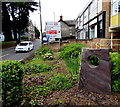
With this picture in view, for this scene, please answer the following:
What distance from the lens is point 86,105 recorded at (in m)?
2.55

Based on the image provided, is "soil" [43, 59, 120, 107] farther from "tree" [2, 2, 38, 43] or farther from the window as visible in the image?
"tree" [2, 2, 38, 43]

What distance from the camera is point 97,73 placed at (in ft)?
10.2

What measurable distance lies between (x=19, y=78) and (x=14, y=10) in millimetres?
25698

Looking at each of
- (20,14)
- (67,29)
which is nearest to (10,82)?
(20,14)

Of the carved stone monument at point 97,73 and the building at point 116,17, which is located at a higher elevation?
the building at point 116,17

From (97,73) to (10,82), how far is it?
2174 mm

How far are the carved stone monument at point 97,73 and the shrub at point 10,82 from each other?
5.55ft

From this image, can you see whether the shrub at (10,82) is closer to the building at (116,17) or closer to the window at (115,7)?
the building at (116,17)

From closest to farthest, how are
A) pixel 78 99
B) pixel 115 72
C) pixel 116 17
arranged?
pixel 78 99, pixel 115 72, pixel 116 17

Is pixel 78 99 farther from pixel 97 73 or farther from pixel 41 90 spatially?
pixel 41 90

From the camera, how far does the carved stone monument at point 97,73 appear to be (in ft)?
9.89

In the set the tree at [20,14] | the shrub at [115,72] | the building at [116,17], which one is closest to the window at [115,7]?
the building at [116,17]

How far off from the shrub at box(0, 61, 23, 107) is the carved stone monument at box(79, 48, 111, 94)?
1.69 metres

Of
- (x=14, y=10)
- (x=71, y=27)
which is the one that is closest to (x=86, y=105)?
(x=14, y=10)
